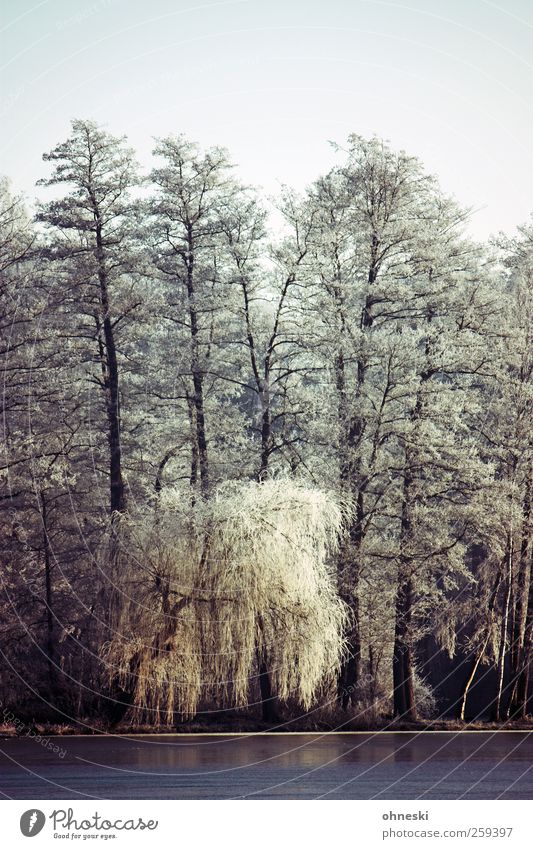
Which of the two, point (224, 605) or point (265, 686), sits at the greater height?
point (224, 605)

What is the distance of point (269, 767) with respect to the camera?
22719 millimetres

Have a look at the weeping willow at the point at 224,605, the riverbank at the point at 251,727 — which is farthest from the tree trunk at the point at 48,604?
the weeping willow at the point at 224,605

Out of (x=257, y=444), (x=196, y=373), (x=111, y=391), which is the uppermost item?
(x=196, y=373)

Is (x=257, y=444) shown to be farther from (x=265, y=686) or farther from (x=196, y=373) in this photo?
(x=265, y=686)

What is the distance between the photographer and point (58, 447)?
38.0 meters

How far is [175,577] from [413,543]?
774 centimetres

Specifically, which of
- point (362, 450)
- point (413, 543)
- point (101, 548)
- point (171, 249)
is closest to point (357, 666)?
point (413, 543)

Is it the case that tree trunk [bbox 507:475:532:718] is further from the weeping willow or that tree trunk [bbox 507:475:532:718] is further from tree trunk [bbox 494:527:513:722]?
the weeping willow

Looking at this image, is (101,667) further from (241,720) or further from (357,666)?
(357,666)

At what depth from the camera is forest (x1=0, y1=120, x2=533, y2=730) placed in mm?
28969

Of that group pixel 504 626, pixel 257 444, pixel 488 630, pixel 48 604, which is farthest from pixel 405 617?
pixel 48 604

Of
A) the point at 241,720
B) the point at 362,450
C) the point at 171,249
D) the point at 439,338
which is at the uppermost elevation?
the point at 171,249
